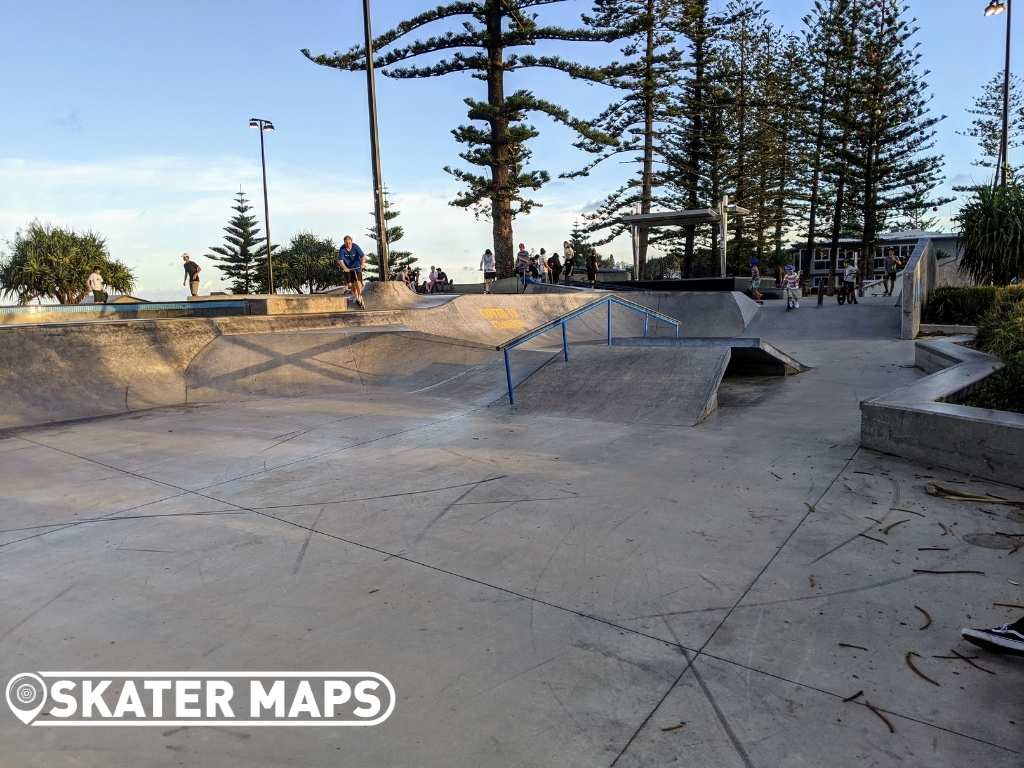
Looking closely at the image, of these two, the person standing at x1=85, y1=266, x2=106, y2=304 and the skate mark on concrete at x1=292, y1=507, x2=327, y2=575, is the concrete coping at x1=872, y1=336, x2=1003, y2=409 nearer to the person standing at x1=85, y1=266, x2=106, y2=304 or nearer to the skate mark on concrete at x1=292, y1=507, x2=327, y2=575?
the skate mark on concrete at x1=292, y1=507, x2=327, y2=575

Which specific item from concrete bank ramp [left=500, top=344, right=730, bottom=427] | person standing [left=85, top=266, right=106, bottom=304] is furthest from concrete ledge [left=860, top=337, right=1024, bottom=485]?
person standing [left=85, top=266, right=106, bottom=304]

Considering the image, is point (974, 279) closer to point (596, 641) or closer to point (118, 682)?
point (596, 641)

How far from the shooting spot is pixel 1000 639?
2.54 metres

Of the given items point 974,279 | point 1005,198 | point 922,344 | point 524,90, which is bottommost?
point 922,344

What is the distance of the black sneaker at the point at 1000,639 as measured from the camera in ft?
8.21

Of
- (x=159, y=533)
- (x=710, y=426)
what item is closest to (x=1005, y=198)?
(x=710, y=426)

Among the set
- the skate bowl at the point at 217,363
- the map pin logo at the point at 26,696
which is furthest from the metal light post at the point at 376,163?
the map pin logo at the point at 26,696

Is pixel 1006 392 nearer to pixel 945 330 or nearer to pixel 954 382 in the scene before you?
pixel 954 382

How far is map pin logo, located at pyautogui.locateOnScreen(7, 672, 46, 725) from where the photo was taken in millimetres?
2330

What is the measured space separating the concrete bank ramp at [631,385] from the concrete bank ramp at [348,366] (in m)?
0.73

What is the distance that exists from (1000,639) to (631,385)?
18.1 ft

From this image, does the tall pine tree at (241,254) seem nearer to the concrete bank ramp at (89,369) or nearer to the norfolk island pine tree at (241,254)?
the norfolk island pine tree at (241,254)

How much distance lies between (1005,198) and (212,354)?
15749mm

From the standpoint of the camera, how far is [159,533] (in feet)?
13.3
